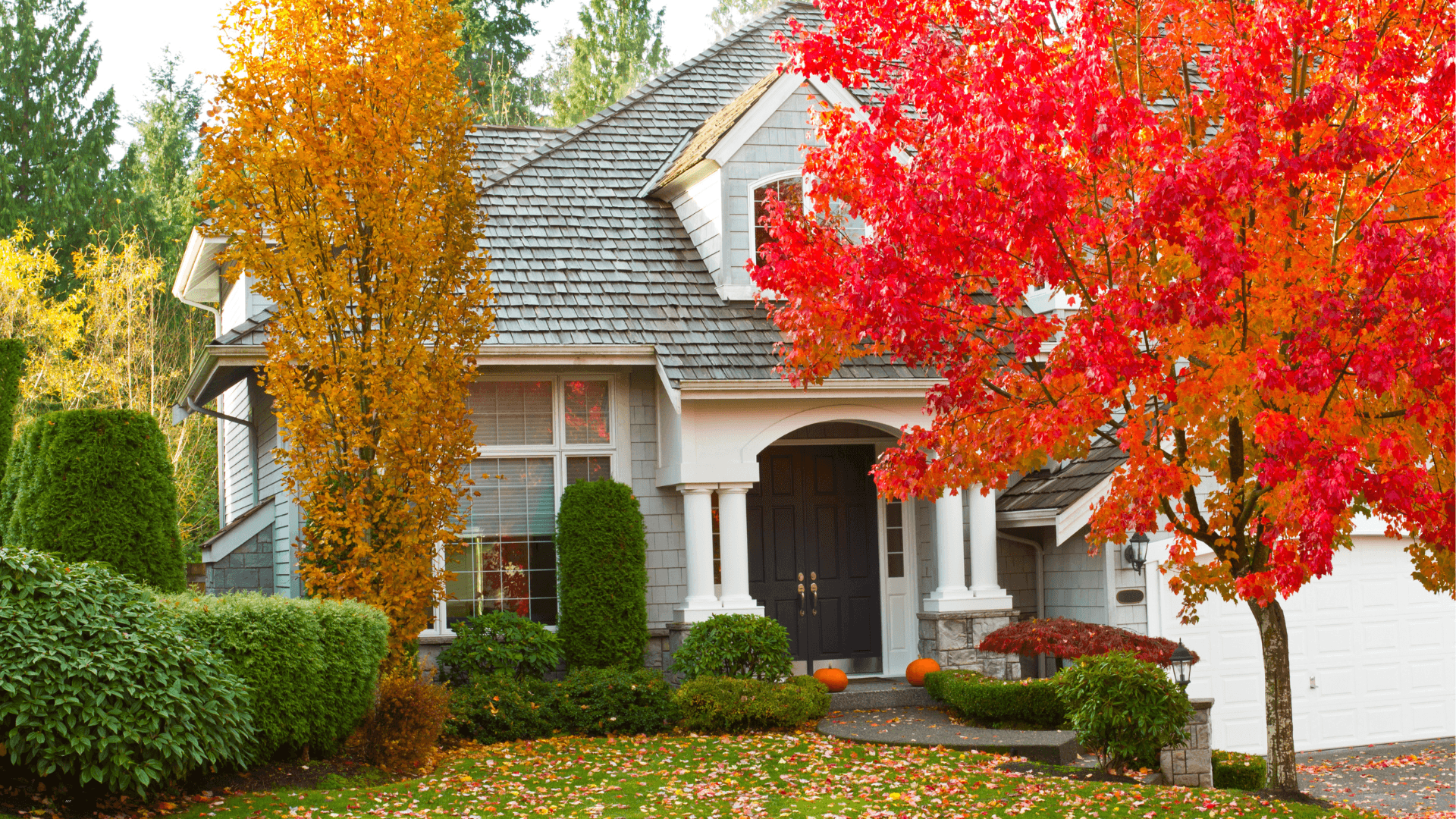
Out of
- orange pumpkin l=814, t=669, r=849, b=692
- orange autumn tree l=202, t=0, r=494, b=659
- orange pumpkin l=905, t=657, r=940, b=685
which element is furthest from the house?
orange autumn tree l=202, t=0, r=494, b=659

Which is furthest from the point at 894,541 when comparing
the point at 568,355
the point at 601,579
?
the point at 568,355

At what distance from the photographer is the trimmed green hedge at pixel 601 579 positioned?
37.6ft

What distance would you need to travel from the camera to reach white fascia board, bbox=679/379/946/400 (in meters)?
11.7

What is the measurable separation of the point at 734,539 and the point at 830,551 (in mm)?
1745

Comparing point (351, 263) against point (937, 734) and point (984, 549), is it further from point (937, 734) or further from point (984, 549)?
point (984, 549)

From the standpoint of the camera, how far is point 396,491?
31.6ft

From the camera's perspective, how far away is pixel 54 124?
29.4 metres

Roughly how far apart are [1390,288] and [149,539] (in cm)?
817

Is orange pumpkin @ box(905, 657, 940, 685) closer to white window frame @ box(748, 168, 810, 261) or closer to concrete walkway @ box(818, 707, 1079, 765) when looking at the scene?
concrete walkway @ box(818, 707, 1079, 765)

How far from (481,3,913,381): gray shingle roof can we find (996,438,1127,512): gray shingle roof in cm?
186

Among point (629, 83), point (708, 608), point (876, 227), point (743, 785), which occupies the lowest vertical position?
point (743, 785)

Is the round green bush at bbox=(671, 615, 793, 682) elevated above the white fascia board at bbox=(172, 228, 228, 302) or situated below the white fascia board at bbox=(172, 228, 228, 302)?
below

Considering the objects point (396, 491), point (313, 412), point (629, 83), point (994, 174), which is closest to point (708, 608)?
point (396, 491)

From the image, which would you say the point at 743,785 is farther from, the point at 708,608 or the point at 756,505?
the point at 756,505
